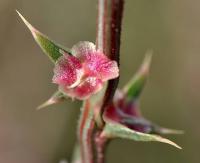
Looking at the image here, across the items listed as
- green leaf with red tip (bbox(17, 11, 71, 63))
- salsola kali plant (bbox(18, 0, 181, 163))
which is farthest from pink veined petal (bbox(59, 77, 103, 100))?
green leaf with red tip (bbox(17, 11, 71, 63))

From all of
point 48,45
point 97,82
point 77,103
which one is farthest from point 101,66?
point 77,103

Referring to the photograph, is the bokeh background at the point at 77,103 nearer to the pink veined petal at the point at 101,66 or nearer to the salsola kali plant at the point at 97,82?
the salsola kali plant at the point at 97,82

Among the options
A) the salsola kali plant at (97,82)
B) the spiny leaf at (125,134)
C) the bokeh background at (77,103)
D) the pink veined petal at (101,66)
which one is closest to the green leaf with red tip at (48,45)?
the salsola kali plant at (97,82)

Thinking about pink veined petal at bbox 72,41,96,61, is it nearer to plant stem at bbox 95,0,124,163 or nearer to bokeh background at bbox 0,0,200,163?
plant stem at bbox 95,0,124,163

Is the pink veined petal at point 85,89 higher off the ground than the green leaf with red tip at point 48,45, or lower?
lower

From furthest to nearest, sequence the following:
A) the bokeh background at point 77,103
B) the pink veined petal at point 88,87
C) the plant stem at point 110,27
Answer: the bokeh background at point 77,103 → the pink veined petal at point 88,87 → the plant stem at point 110,27
